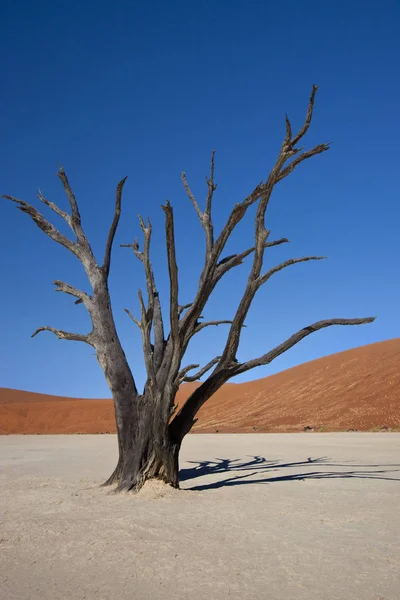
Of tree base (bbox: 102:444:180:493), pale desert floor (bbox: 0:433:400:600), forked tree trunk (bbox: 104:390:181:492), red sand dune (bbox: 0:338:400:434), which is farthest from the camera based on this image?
red sand dune (bbox: 0:338:400:434)

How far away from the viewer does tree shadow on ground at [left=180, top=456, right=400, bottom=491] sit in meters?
8.53

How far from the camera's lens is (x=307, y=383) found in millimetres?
39188

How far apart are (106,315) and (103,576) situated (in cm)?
501

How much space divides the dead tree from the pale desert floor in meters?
0.64

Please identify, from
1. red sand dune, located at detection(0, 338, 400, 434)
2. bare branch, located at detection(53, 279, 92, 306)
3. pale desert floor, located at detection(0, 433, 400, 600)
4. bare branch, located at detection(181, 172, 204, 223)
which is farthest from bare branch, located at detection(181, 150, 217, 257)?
red sand dune, located at detection(0, 338, 400, 434)

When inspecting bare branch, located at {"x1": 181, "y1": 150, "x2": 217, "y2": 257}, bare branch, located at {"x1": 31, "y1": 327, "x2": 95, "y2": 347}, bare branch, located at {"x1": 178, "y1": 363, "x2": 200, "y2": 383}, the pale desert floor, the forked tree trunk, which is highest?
bare branch, located at {"x1": 181, "y1": 150, "x2": 217, "y2": 257}

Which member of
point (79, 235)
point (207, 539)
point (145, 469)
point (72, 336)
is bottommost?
point (207, 539)

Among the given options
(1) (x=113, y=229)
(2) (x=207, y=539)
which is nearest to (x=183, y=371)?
(1) (x=113, y=229)

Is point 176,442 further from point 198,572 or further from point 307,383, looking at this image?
point 307,383

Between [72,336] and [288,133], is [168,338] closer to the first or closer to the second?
[72,336]

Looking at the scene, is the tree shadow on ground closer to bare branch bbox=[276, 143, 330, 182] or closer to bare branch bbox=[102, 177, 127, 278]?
bare branch bbox=[102, 177, 127, 278]

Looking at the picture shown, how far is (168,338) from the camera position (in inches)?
320

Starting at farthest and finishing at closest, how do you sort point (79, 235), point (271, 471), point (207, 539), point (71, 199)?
point (271, 471) → point (71, 199) → point (79, 235) → point (207, 539)

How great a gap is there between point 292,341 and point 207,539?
13.1 feet
